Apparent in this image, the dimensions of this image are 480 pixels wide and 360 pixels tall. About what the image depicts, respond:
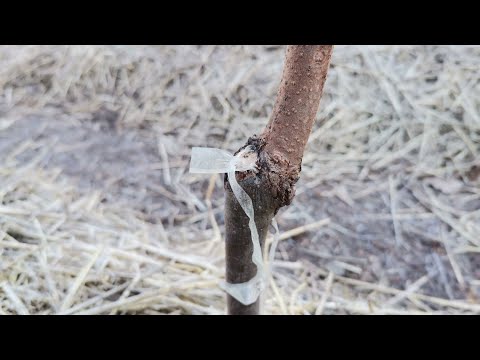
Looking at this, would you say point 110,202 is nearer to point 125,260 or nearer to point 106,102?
point 125,260

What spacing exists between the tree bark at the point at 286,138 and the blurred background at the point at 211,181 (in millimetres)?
553

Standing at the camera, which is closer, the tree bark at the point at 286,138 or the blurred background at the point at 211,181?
the tree bark at the point at 286,138

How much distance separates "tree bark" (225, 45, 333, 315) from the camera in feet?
1.98

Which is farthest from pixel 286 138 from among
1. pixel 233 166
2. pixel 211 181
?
pixel 211 181

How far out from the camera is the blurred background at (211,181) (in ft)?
4.09

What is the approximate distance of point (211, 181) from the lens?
5.59 feet

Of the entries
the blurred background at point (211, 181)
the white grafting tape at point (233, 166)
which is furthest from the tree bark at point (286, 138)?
the blurred background at point (211, 181)

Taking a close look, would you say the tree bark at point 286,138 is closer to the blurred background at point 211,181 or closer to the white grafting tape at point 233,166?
the white grafting tape at point 233,166

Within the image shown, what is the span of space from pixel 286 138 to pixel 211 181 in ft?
3.53

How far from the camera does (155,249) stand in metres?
1.33

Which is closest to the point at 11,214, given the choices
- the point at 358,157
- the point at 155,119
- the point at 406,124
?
the point at 155,119

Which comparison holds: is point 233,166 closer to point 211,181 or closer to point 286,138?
point 286,138

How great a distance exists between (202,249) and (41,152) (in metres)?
0.82

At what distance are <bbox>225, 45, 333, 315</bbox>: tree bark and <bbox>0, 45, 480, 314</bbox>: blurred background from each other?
553 mm
